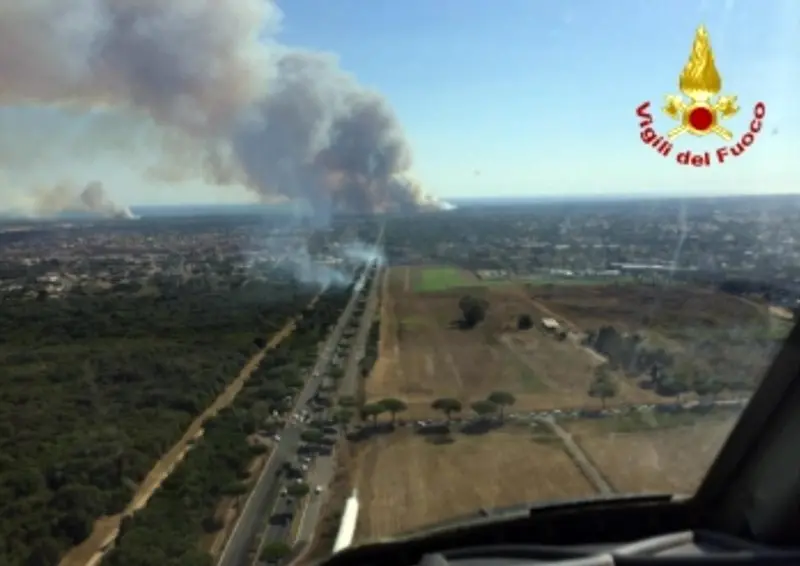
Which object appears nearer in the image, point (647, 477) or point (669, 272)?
point (647, 477)

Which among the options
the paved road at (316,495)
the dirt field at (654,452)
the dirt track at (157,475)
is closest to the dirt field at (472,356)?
the paved road at (316,495)

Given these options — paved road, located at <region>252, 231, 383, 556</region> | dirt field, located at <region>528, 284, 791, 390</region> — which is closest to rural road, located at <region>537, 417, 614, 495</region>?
dirt field, located at <region>528, 284, 791, 390</region>

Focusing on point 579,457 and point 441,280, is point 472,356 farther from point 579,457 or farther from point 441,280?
point 579,457

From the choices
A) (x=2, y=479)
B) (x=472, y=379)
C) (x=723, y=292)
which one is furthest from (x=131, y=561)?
(x=723, y=292)

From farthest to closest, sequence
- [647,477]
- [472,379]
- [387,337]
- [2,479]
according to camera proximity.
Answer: [387,337] < [472,379] < [2,479] < [647,477]

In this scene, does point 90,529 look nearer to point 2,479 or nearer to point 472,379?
point 2,479

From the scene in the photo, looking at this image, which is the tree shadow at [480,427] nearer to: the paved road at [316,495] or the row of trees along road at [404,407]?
Answer: the row of trees along road at [404,407]

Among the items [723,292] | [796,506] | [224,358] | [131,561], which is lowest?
[131,561]
